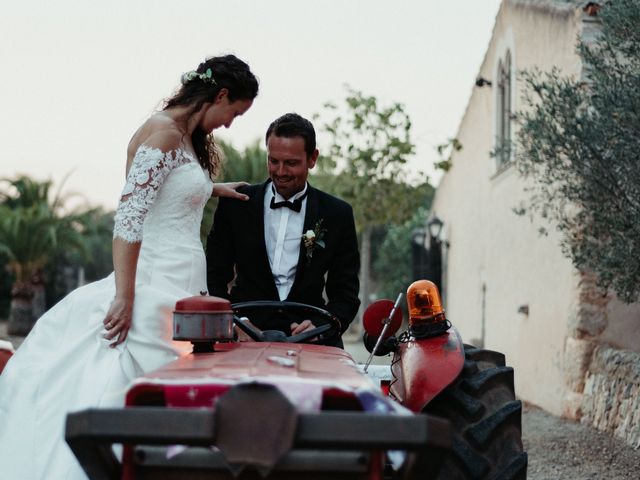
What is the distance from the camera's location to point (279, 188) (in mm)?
5117

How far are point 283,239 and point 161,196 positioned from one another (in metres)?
0.79

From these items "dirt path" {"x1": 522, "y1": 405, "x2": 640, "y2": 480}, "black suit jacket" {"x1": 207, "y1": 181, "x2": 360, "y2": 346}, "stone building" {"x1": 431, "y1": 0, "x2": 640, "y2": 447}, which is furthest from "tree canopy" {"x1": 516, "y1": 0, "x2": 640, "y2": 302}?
"black suit jacket" {"x1": 207, "y1": 181, "x2": 360, "y2": 346}

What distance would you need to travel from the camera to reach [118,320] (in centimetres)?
421

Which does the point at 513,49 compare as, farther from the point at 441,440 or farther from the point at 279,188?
the point at 441,440

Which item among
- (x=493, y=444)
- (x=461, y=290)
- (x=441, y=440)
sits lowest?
(x=461, y=290)

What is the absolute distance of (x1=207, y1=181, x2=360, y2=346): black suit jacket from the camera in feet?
16.8

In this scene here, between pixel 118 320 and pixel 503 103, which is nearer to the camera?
pixel 118 320

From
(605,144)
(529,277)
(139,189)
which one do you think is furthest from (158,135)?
(529,277)

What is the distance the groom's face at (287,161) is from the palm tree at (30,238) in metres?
18.7

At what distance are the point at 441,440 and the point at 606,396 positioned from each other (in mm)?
8044

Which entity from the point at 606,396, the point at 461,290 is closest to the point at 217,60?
the point at 606,396

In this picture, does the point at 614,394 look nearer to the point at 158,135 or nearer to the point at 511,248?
the point at 511,248

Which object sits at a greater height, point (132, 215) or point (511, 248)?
point (132, 215)

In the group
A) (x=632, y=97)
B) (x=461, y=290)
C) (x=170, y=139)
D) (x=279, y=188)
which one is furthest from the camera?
(x=461, y=290)
